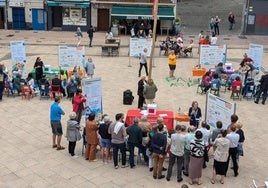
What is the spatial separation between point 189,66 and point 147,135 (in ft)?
44.6

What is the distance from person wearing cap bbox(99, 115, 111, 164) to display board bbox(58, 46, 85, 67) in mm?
9120

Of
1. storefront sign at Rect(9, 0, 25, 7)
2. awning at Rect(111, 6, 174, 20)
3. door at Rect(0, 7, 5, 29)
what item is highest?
storefront sign at Rect(9, 0, 25, 7)

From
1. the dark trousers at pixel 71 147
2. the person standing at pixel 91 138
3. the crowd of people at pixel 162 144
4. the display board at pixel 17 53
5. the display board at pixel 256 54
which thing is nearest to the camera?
the crowd of people at pixel 162 144

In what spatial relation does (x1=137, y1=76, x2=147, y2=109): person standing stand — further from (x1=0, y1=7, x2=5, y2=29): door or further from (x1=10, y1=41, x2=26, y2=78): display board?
(x1=0, y1=7, x2=5, y2=29): door

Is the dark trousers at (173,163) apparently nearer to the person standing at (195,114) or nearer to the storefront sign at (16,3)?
the person standing at (195,114)

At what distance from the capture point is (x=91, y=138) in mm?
13617

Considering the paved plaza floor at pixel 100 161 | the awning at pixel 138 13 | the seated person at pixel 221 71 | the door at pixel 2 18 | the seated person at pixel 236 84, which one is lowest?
the paved plaza floor at pixel 100 161

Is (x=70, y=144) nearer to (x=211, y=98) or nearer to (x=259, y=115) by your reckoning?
(x=211, y=98)

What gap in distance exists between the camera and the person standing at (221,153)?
1233cm

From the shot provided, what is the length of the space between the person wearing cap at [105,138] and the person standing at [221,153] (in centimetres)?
315

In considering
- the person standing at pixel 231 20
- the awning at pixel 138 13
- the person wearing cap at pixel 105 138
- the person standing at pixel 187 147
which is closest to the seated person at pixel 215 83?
the person standing at pixel 187 147

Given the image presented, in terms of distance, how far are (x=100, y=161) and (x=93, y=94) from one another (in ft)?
9.30

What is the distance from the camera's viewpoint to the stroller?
2033 centimetres

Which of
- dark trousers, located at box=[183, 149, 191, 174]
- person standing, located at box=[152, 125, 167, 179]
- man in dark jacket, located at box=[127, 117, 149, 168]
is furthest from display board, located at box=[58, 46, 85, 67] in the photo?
dark trousers, located at box=[183, 149, 191, 174]
